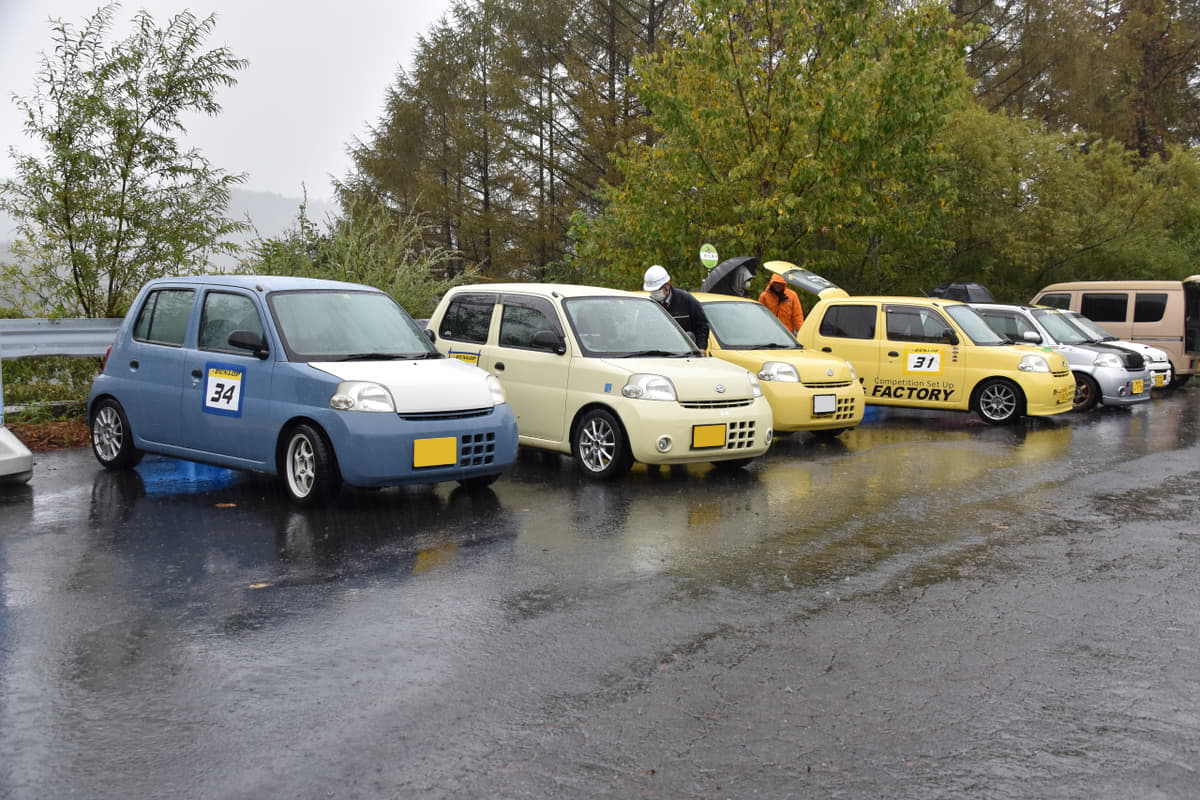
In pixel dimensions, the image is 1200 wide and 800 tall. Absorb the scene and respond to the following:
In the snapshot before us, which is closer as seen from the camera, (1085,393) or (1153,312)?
(1085,393)

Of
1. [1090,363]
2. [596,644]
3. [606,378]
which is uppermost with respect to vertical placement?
[1090,363]

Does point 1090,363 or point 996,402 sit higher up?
point 1090,363

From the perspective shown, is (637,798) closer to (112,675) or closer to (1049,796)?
(1049,796)

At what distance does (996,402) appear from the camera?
14.7 metres

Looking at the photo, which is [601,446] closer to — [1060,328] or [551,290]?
[551,290]

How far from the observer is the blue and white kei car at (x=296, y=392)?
800cm

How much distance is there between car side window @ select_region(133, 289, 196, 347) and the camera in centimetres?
926

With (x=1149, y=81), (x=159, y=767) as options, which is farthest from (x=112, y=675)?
(x=1149, y=81)

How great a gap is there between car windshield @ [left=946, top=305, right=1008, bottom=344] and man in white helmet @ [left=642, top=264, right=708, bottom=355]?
4.19 m

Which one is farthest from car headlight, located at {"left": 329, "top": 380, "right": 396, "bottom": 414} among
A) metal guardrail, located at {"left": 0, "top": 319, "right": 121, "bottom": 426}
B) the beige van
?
the beige van

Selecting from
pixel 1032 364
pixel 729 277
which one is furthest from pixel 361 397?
pixel 729 277

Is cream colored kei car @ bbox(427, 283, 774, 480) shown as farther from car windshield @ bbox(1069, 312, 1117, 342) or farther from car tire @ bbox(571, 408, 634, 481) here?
car windshield @ bbox(1069, 312, 1117, 342)

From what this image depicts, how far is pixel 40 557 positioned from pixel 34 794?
3.49 meters

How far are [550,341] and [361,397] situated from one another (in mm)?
2496
